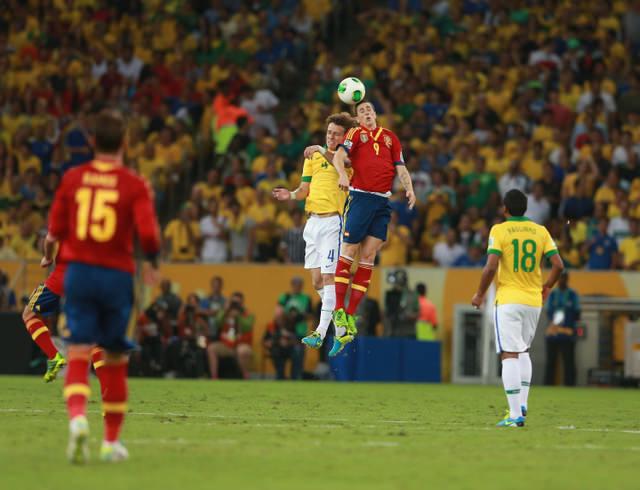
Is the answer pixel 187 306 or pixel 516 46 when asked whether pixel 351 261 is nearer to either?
pixel 187 306

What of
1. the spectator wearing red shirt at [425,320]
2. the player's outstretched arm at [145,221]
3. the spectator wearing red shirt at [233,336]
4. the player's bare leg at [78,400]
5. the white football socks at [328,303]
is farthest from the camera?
the spectator wearing red shirt at [425,320]

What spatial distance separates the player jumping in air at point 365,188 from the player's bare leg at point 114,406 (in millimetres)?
7051

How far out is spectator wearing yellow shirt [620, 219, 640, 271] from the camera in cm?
2423

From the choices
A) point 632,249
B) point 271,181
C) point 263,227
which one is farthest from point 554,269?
point 271,181

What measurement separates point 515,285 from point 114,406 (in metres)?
5.03

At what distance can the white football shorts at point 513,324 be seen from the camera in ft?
41.1

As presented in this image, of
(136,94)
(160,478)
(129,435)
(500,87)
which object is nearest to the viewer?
(160,478)

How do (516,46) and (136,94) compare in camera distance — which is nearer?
(516,46)

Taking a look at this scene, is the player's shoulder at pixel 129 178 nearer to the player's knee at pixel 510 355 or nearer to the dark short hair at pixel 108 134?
the dark short hair at pixel 108 134

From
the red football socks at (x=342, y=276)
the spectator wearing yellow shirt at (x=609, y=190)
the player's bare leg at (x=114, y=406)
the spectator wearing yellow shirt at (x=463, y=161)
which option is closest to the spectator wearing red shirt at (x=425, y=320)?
the spectator wearing yellow shirt at (x=463, y=161)

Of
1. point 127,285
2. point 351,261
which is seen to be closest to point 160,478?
point 127,285

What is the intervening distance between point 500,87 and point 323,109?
3.85 metres

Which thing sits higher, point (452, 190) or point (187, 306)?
point (452, 190)

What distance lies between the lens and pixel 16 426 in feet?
36.6
